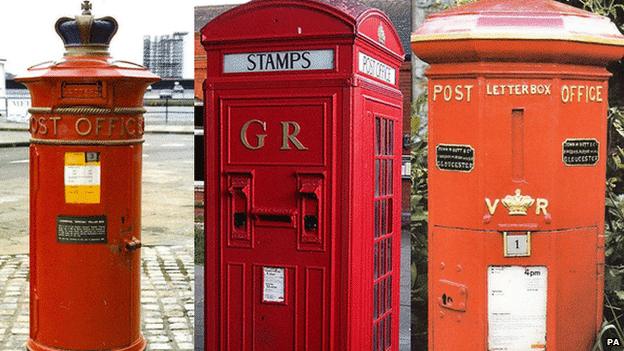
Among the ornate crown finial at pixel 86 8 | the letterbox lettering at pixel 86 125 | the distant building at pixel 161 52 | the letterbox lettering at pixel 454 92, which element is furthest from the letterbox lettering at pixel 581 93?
the distant building at pixel 161 52

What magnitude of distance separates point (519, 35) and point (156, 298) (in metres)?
3.83

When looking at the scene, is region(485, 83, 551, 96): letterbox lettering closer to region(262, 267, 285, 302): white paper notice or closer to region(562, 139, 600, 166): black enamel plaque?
region(562, 139, 600, 166): black enamel plaque

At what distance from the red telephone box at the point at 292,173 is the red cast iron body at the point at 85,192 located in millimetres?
805

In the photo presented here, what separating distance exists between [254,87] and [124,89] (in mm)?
969

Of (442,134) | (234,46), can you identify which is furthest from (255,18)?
(442,134)

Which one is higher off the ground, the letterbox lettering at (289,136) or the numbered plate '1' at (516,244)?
the letterbox lettering at (289,136)

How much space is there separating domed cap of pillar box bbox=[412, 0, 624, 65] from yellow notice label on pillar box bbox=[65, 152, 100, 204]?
5.94ft


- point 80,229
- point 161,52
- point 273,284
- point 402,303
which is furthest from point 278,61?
point 161,52

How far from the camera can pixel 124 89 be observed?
4.28m

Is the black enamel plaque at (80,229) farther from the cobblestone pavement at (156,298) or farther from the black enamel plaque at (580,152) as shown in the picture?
the black enamel plaque at (580,152)

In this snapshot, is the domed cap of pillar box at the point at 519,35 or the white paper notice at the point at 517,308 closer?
the domed cap of pillar box at the point at 519,35

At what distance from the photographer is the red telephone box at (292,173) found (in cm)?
353

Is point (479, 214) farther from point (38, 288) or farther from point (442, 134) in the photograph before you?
point (38, 288)

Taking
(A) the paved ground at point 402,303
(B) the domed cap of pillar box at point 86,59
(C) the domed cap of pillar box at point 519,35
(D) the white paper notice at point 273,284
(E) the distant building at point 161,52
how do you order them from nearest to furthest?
(C) the domed cap of pillar box at point 519,35 < (D) the white paper notice at point 273,284 < (B) the domed cap of pillar box at point 86,59 < (A) the paved ground at point 402,303 < (E) the distant building at point 161,52
